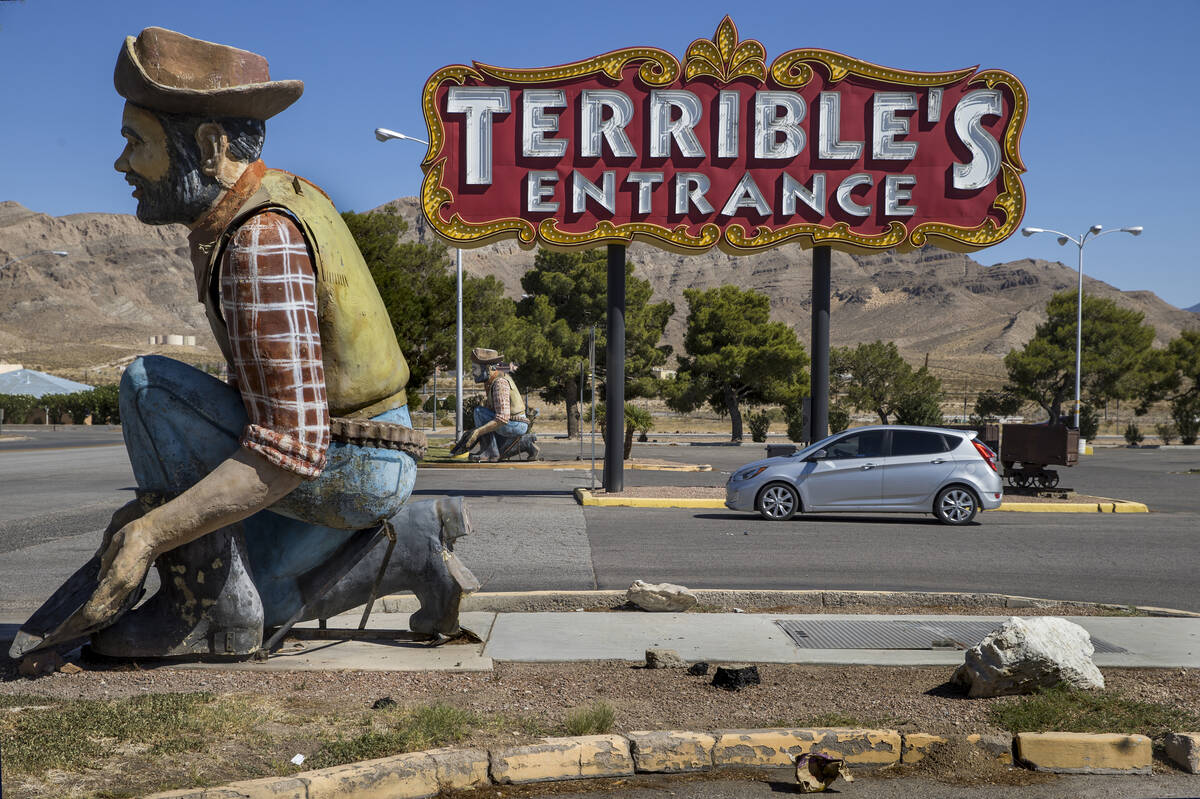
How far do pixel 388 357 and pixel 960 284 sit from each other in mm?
205569

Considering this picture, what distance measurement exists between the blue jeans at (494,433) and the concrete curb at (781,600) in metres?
18.4

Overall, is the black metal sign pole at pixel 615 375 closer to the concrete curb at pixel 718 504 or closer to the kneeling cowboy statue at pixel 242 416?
the concrete curb at pixel 718 504

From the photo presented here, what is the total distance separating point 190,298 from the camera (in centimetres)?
18725

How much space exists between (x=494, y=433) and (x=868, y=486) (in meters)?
12.5

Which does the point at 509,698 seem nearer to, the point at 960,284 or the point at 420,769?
the point at 420,769

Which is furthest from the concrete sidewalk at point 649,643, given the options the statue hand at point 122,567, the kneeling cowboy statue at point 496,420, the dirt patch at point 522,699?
the kneeling cowboy statue at point 496,420

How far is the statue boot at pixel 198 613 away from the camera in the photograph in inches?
192

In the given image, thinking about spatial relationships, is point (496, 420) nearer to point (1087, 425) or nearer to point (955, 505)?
point (955, 505)

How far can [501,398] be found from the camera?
1015 inches

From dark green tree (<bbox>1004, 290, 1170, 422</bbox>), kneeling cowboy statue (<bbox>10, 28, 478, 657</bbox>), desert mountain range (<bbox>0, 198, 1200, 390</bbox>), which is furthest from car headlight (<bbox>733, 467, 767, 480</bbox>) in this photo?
desert mountain range (<bbox>0, 198, 1200, 390</bbox>)

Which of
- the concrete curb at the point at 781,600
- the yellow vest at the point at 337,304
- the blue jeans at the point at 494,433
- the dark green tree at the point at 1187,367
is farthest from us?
the dark green tree at the point at 1187,367

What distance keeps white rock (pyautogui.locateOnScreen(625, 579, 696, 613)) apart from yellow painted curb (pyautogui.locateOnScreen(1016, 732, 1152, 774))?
313 centimetres

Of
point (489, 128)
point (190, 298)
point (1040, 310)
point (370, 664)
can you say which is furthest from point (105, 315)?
point (370, 664)

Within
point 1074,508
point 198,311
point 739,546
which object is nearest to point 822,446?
point 739,546
